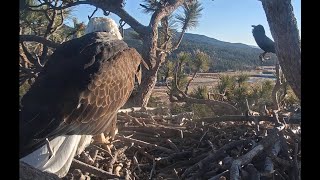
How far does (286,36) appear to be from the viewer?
2.11 meters

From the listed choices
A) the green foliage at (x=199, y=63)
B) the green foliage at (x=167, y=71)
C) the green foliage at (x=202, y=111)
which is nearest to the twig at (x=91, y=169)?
the green foliage at (x=202, y=111)

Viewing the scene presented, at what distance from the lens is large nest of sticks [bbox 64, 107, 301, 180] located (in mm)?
2186

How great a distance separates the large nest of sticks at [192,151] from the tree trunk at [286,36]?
0.41 meters

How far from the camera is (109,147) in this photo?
282cm

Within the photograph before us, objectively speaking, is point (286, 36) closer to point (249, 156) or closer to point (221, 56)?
point (249, 156)

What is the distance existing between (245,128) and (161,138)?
62 centimetres

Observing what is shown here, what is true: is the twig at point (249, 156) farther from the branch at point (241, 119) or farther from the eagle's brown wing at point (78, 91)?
the eagle's brown wing at point (78, 91)

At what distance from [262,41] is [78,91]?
1718mm

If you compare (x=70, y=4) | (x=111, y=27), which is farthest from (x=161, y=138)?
(x=70, y=4)

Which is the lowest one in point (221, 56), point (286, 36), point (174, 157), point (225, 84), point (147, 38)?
point (174, 157)

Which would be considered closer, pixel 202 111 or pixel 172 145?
pixel 172 145

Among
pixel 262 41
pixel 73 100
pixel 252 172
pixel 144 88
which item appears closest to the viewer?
pixel 252 172

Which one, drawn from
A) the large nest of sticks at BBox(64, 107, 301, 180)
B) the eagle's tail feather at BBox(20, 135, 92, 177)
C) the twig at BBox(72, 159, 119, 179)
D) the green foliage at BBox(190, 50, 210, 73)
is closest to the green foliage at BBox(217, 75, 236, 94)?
the green foliage at BBox(190, 50, 210, 73)

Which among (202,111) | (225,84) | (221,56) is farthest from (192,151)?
(221,56)
